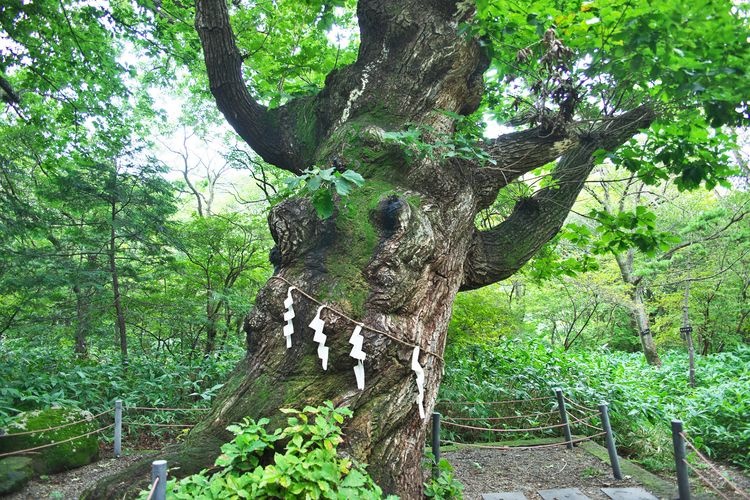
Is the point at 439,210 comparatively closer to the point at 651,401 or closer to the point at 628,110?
the point at 628,110

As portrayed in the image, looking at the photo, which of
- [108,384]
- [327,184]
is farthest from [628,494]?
[108,384]

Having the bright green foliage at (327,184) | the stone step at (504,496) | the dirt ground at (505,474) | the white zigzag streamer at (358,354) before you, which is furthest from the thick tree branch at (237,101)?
the dirt ground at (505,474)

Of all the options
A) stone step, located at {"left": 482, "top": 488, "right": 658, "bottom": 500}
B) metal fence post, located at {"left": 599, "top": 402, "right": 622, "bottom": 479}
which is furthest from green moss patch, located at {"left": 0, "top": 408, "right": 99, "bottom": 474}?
metal fence post, located at {"left": 599, "top": 402, "right": 622, "bottom": 479}

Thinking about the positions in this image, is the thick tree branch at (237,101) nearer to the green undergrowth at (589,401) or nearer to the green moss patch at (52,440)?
the green moss patch at (52,440)

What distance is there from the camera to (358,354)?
277cm

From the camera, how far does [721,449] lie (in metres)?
6.19

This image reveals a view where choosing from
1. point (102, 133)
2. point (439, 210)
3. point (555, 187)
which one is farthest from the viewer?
point (102, 133)

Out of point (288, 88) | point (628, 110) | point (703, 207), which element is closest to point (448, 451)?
point (628, 110)

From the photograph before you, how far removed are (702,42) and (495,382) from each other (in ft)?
20.2

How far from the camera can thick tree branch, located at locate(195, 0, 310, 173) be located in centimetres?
392

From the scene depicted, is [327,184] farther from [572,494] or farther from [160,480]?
[572,494]

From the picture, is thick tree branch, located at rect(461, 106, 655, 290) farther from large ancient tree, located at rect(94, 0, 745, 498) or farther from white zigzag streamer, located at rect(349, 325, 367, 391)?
white zigzag streamer, located at rect(349, 325, 367, 391)

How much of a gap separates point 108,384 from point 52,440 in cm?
190

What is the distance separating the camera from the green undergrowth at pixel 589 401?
6121 millimetres
